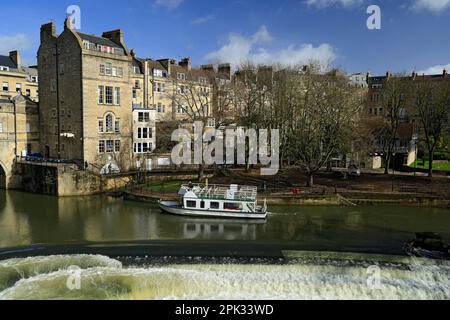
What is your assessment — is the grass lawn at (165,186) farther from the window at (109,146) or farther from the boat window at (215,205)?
the window at (109,146)

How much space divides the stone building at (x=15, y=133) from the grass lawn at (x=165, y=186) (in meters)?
16.4

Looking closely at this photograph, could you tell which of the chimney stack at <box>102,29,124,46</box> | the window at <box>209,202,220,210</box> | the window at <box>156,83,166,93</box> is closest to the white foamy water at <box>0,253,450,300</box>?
the window at <box>209,202,220,210</box>

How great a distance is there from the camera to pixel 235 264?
75.5 ft

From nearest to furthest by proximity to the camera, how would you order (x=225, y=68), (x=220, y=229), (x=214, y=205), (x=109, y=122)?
(x=220, y=229)
(x=214, y=205)
(x=109, y=122)
(x=225, y=68)

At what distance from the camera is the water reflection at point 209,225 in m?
28.5

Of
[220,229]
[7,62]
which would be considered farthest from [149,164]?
[7,62]

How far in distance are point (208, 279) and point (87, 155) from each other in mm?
31453

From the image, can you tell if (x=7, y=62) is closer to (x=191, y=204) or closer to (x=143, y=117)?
(x=143, y=117)

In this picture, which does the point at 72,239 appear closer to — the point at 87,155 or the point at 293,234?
A: the point at 293,234

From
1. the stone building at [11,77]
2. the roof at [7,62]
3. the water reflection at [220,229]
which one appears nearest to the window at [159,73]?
the stone building at [11,77]

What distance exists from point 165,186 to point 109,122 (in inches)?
478

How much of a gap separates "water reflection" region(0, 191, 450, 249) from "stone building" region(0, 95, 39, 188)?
30.6 ft
